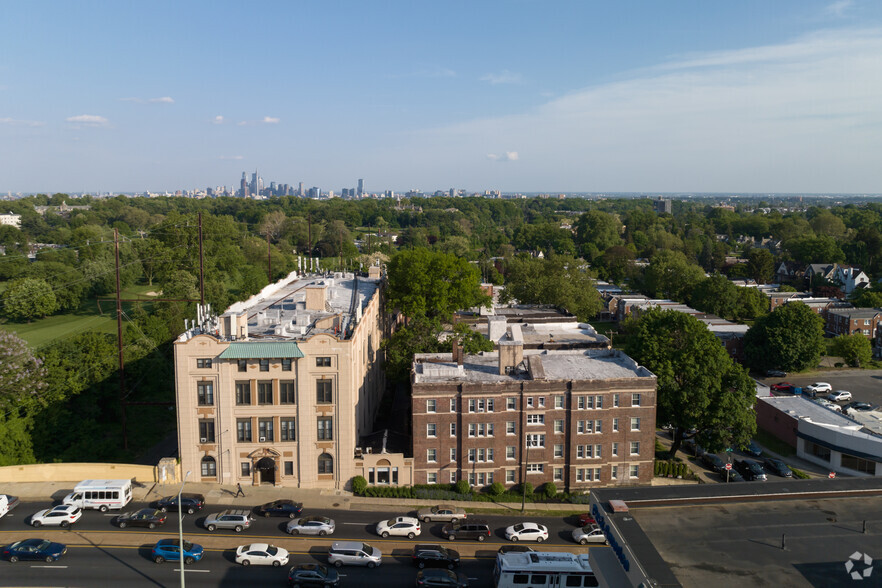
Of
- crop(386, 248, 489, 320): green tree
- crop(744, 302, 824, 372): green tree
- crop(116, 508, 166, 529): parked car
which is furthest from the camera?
crop(744, 302, 824, 372): green tree

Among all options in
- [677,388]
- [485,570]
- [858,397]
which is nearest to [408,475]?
[485,570]

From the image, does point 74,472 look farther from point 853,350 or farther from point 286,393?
point 853,350

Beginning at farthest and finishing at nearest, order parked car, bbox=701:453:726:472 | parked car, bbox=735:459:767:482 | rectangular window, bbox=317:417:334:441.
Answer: parked car, bbox=701:453:726:472 < parked car, bbox=735:459:767:482 < rectangular window, bbox=317:417:334:441

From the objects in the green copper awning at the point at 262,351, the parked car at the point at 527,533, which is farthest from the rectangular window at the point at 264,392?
the parked car at the point at 527,533

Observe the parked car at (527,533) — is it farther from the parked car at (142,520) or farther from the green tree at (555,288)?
the green tree at (555,288)

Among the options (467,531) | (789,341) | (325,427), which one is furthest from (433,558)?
(789,341)

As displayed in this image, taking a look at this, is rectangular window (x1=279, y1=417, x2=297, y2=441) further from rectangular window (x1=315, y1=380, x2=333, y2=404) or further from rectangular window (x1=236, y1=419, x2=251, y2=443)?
rectangular window (x1=315, y1=380, x2=333, y2=404)

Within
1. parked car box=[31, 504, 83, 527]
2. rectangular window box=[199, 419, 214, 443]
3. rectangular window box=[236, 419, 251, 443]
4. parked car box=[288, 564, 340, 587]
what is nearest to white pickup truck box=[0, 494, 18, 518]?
parked car box=[31, 504, 83, 527]

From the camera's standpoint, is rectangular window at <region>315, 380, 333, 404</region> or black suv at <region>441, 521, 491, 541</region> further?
rectangular window at <region>315, 380, 333, 404</region>
